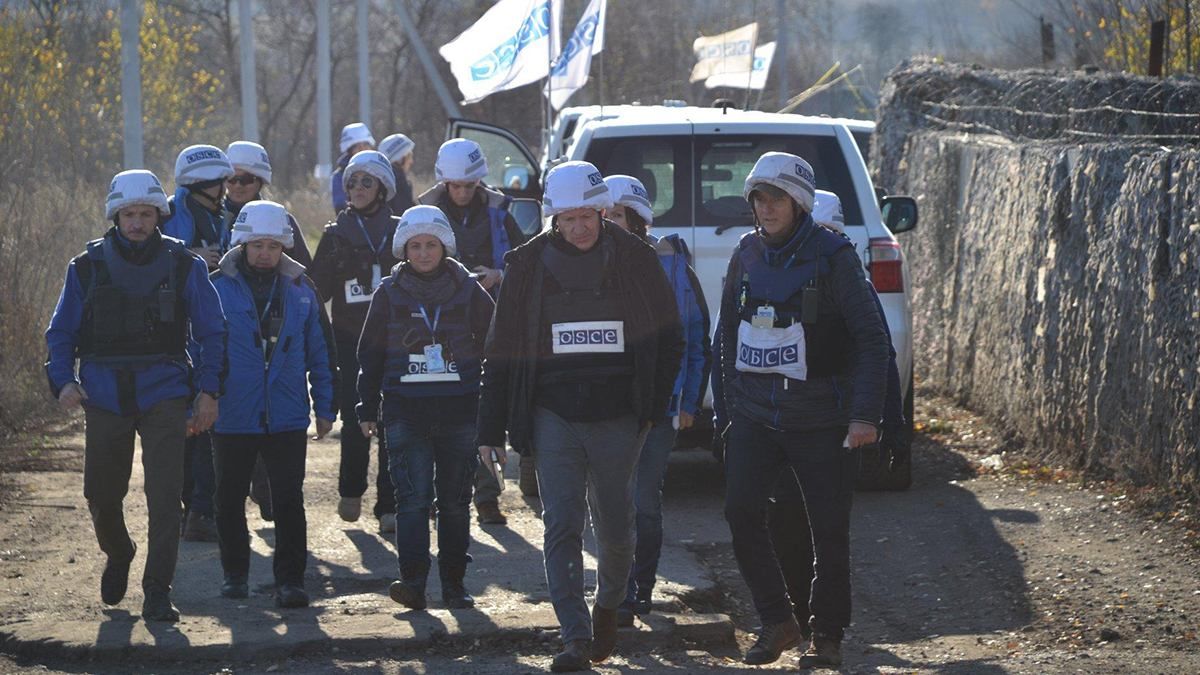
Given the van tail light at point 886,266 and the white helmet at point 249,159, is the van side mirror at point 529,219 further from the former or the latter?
the van tail light at point 886,266

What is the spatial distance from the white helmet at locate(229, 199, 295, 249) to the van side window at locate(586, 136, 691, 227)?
271 centimetres

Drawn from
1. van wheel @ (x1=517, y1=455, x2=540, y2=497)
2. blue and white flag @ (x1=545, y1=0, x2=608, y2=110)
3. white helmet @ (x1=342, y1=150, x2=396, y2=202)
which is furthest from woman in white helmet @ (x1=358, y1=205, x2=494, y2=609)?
blue and white flag @ (x1=545, y1=0, x2=608, y2=110)

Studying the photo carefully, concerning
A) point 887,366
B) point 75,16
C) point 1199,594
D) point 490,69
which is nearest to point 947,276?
point 490,69

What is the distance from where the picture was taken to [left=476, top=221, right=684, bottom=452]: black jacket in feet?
20.9

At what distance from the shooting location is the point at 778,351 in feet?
20.7

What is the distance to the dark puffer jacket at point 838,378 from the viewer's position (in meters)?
6.18

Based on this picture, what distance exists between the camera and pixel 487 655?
688 centimetres

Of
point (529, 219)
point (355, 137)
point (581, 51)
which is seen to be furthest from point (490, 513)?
point (581, 51)

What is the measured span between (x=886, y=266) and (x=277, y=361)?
3.68 m

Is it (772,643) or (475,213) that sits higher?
(475,213)

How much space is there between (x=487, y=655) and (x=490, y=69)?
361 inches

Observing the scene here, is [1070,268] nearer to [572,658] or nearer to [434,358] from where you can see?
[434,358]

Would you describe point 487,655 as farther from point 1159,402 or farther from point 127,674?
point 1159,402

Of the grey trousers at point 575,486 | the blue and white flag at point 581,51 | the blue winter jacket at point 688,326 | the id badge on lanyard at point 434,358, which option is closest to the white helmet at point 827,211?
the blue winter jacket at point 688,326
